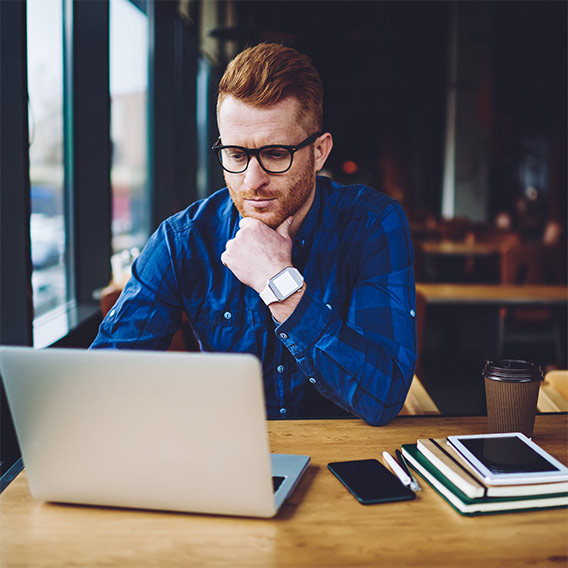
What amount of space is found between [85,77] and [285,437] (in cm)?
264

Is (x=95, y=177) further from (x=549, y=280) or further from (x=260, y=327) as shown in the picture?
(x=549, y=280)

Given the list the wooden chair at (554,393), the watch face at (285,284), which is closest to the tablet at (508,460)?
the watch face at (285,284)

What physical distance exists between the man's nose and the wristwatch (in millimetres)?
249

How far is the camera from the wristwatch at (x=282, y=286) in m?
1.37

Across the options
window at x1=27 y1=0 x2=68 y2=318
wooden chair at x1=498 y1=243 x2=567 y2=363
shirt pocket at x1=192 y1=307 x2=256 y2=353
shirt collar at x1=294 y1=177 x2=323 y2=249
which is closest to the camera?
shirt pocket at x1=192 y1=307 x2=256 y2=353

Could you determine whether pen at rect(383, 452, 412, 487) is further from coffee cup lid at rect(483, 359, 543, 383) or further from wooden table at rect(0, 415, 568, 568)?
coffee cup lid at rect(483, 359, 543, 383)

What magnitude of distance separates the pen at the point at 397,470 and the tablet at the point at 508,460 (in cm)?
10

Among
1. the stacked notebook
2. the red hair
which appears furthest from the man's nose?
the stacked notebook

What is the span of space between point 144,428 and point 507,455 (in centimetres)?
58

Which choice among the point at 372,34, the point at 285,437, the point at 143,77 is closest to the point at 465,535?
the point at 285,437

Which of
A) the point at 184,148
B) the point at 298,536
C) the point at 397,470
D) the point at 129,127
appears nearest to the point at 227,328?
the point at 397,470

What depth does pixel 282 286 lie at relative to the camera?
4.54 ft

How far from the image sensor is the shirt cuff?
4.40ft

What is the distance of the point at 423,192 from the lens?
68.9 feet
